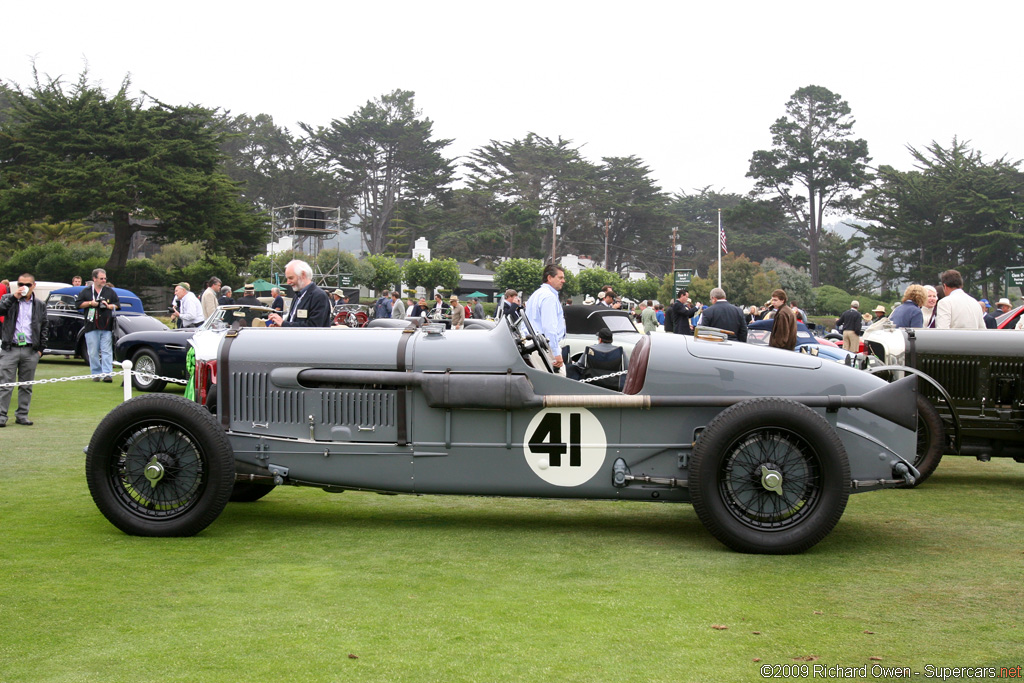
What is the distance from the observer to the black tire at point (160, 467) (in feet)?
16.5

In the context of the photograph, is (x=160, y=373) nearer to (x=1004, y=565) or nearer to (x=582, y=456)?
(x=582, y=456)

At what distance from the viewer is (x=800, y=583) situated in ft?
14.0

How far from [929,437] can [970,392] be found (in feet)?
1.60

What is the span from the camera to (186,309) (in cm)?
1526

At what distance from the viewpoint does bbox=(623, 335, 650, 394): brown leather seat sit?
16.9ft

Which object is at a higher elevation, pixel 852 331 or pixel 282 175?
pixel 282 175

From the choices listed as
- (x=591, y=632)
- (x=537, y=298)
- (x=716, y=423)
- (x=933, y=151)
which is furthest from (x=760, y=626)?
(x=933, y=151)

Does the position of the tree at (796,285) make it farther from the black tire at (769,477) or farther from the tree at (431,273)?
the black tire at (769,477)

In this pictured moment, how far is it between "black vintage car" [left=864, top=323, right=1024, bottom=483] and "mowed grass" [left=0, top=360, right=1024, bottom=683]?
2.77 ft

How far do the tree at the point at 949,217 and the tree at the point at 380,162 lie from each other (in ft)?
135

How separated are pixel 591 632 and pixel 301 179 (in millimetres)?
86078

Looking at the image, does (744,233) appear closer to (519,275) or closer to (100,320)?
(519,275)

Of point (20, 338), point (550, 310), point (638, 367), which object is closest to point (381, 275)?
point (20, 338)

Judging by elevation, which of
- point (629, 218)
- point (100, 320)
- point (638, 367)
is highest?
point (629, 218)
